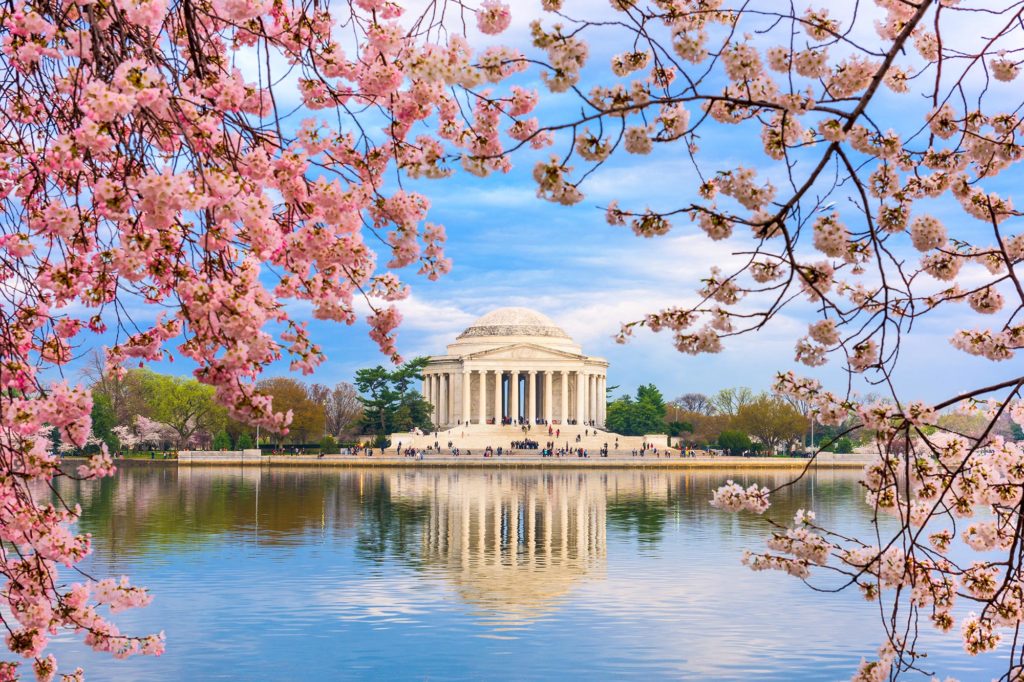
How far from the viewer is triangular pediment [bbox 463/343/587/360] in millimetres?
120375

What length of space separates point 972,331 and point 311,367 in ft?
13.5

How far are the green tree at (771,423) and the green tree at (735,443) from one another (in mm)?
5302

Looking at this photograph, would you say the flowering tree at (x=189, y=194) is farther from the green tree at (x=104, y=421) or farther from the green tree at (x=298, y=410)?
the green tree at (x=298, y=410)

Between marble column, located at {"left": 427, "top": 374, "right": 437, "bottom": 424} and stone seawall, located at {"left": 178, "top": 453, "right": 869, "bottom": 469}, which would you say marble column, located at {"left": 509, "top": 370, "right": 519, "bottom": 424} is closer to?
marble column, located at {"left": 427, "top": 374, "right": 437, "bottom": 424}

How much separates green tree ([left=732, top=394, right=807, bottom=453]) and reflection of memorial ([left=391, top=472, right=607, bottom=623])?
152 ft

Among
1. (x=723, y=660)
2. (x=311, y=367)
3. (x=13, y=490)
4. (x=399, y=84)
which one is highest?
(x=399, y=84)

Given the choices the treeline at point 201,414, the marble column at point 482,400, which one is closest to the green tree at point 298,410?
the treeline at point 201,414

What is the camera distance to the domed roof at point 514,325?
4963 inches

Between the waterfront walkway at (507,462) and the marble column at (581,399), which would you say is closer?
the waterfront walkway at (507,462)

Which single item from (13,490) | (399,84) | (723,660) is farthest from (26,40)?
(723,660)

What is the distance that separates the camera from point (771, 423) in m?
101

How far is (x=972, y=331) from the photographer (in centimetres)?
761

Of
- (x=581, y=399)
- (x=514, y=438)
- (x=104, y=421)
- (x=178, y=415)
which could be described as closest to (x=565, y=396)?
(x=581, y=399)

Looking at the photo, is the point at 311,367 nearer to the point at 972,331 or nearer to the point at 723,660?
the point at 972,331
